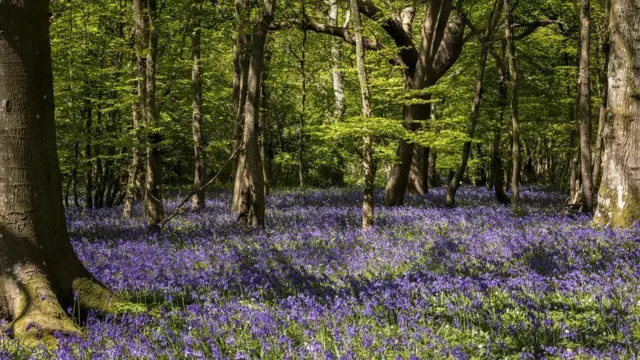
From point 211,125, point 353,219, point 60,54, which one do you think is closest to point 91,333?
point 353,219

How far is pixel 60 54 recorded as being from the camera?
525 inches

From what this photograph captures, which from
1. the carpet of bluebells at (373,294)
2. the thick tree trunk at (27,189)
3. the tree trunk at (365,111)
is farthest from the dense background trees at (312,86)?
→ the thick tree trunk at (27,189)

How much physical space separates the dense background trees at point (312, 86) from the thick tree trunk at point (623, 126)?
44 cm

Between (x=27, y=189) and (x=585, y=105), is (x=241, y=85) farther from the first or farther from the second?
(x=27, y=189)

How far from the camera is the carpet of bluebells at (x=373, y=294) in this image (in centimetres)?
365

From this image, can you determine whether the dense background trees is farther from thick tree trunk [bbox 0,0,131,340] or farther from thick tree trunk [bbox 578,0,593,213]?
thick tree trunk [bbox 0,0,131,340]

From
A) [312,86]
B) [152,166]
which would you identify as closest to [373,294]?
[152,166]

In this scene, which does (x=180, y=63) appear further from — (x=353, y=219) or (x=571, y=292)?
(x=571, y=292)

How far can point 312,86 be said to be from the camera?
2541 centimetres

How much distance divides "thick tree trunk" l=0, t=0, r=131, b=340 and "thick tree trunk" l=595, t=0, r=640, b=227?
25.4ft

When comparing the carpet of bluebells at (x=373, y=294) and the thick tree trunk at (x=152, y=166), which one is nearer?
the carpet of bluebells at (x=373, y=294)

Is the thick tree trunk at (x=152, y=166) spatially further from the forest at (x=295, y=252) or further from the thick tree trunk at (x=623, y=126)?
the thick tree trunk at (x=623, y=126)

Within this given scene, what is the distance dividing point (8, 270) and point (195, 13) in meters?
9.79

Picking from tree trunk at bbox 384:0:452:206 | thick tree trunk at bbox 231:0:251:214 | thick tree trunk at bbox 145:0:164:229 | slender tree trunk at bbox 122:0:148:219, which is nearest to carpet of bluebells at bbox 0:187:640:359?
thick tree trunk at bbox 145:0:164:229
